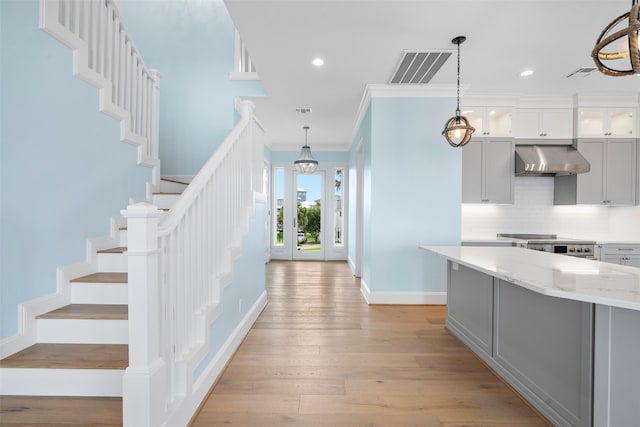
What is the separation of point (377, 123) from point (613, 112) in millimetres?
3664

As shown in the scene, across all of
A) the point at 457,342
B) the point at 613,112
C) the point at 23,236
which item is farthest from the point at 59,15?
the point at 613,112

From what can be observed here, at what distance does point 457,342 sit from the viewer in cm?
292

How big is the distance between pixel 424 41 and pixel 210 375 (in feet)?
11.2

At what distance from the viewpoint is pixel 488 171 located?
445 cm

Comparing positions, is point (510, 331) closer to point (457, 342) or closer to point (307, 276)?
point (457, 342)

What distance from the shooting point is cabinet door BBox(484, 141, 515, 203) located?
4441mm

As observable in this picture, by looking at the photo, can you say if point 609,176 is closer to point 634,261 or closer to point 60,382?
point 634,261

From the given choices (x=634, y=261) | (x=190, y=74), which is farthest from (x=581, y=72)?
(x=190, y=74)

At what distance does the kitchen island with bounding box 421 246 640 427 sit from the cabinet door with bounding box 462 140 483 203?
2.02 m

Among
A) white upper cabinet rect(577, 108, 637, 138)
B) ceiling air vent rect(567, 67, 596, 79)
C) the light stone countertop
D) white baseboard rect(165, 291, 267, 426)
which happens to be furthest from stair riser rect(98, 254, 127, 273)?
white upper cabinet rect(577, 108, 637, 138)

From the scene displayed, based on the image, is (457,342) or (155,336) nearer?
(155,336)

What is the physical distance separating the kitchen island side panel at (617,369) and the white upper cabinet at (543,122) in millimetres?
3853

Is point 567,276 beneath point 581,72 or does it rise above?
beneath

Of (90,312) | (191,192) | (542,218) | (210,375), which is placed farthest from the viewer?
(542,218)
